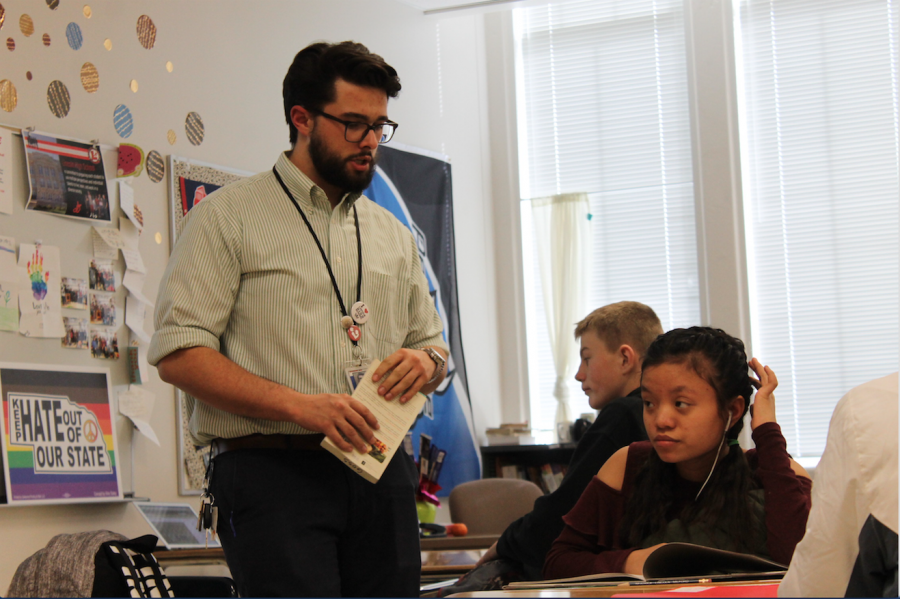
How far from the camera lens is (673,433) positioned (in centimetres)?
180

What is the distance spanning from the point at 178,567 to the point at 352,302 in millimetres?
1500

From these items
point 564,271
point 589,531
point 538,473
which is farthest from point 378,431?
point 564,271

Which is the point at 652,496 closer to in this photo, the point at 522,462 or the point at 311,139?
the point at 311,139

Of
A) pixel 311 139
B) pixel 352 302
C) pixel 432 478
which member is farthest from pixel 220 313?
pixel 432 478

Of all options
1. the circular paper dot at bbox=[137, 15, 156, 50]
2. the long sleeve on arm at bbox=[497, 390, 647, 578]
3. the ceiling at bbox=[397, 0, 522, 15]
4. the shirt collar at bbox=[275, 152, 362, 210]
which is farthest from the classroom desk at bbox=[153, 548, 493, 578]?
the ceiling at bbox=[397, 0, 522, 15]

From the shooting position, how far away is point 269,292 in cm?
179

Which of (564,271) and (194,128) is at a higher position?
(194,128)

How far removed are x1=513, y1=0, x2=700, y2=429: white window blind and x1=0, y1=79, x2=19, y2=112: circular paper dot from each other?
393 cm

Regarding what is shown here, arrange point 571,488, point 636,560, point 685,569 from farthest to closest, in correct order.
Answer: point 571,488 < point 636,560 < point 685,569

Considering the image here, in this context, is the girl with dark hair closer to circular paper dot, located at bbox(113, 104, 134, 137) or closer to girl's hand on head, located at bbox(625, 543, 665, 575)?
girl's hand on head, located at bbox(625, 543, 665, 575)

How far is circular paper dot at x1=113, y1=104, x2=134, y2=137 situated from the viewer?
11.3 ft

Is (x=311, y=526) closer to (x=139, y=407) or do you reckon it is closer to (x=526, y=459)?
(x=139, y=407)

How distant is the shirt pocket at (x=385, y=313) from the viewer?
193cm

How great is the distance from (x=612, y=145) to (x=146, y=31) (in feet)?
11.7
